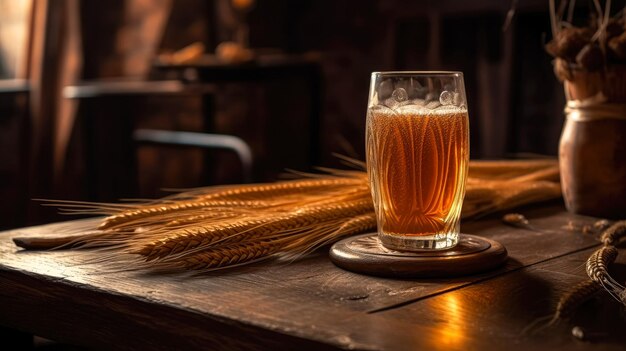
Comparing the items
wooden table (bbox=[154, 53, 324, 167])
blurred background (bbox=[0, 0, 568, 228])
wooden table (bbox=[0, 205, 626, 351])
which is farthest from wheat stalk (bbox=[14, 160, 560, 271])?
wooden table (bbox=[154, 53, 324, 167])

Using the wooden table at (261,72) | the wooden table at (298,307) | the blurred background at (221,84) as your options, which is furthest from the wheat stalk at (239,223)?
the wooden table at (261,72)

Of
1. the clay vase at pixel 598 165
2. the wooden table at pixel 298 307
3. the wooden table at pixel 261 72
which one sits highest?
the wooden table at pixel 261 72

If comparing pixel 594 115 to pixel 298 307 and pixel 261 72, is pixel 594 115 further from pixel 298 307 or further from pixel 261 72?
pixel 261 72

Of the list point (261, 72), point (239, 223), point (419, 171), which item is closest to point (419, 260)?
point (419, 171)

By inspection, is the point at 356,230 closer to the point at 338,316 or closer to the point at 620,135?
the point at 338,316

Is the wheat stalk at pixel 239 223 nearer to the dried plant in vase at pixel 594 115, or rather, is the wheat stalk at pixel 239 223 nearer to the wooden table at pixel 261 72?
the dried plant in vase at pixel 594 115

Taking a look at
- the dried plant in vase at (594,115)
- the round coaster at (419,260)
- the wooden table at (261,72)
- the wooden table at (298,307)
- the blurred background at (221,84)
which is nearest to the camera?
the wooden table at (298,307)

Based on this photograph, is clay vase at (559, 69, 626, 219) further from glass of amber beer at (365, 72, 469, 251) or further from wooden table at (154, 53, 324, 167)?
wooden table at (154, 53, 324, 167)
